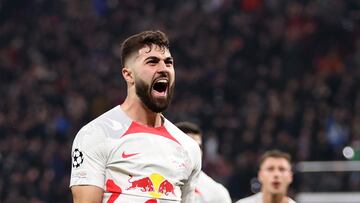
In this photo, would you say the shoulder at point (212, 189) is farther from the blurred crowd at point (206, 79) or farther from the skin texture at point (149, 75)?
the blurred crowd at point (206, 79)

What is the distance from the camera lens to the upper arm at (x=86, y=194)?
4.03 metres

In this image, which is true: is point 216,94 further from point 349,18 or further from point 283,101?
point 349,18

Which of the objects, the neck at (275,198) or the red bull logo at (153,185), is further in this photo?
the neck at (275,198)

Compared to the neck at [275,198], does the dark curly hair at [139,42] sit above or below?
below

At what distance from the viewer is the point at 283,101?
14797 mm

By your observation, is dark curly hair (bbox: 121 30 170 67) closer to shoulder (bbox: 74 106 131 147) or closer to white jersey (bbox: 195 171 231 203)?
shoulder (bbox: 74 106 131 147)

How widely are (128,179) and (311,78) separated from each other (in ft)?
38.1

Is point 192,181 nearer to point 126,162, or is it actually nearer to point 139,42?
point 126,162

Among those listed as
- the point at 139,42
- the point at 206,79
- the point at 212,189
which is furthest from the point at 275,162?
the point at 206,79

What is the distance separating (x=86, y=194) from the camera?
4035 millimetres

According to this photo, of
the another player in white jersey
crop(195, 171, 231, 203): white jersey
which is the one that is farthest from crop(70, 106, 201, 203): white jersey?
crop(195, 171, 231, 203): white jersey

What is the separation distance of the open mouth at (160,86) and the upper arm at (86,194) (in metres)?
0.49

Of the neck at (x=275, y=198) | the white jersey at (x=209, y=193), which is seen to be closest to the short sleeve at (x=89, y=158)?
the white jersey at (x=209, y=193)

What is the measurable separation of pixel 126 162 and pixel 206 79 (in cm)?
1166
